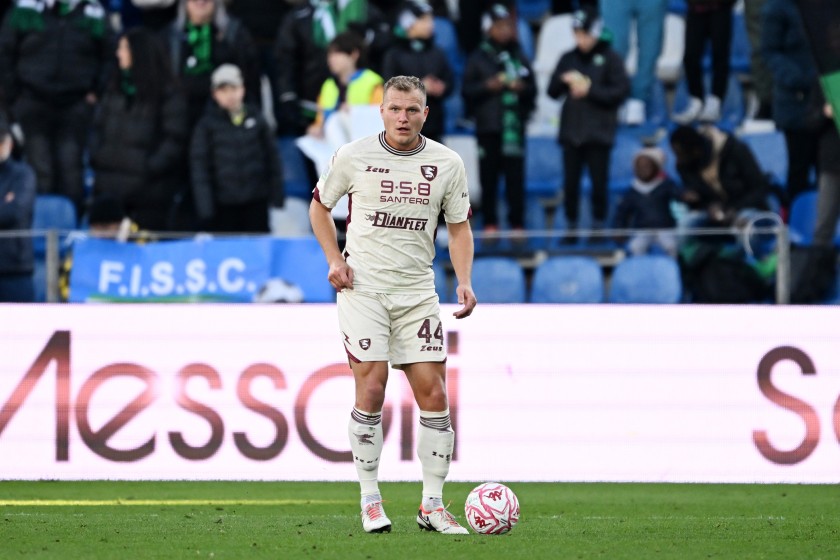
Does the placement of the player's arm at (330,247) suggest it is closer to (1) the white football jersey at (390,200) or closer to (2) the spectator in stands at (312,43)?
(1) the white football jersey at (390,200)

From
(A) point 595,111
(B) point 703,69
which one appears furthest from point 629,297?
(B) point 703,69

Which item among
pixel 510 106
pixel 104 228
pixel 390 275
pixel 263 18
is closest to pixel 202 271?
pixel 104 228

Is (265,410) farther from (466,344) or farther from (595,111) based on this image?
(595,111)

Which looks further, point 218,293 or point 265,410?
point 218,293

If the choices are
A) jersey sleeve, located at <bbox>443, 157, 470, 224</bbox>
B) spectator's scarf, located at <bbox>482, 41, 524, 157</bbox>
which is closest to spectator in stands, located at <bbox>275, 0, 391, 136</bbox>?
spectator's scarf, located at <bbox>482, 41, 524, 157</bbox>

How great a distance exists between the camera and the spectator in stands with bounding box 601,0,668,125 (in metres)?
14.4

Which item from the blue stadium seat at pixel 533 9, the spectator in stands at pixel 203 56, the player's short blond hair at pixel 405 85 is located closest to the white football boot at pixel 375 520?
the player's short blond hair at pixel 405 85

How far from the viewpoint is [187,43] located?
46.0 feet

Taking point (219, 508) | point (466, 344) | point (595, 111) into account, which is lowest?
point (219, 508)

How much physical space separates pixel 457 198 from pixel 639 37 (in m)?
8.20

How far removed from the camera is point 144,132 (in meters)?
13.8

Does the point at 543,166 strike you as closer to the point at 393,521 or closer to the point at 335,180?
the point at 393,521

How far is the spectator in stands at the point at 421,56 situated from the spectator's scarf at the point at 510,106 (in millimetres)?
506

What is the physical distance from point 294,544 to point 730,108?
972cm
